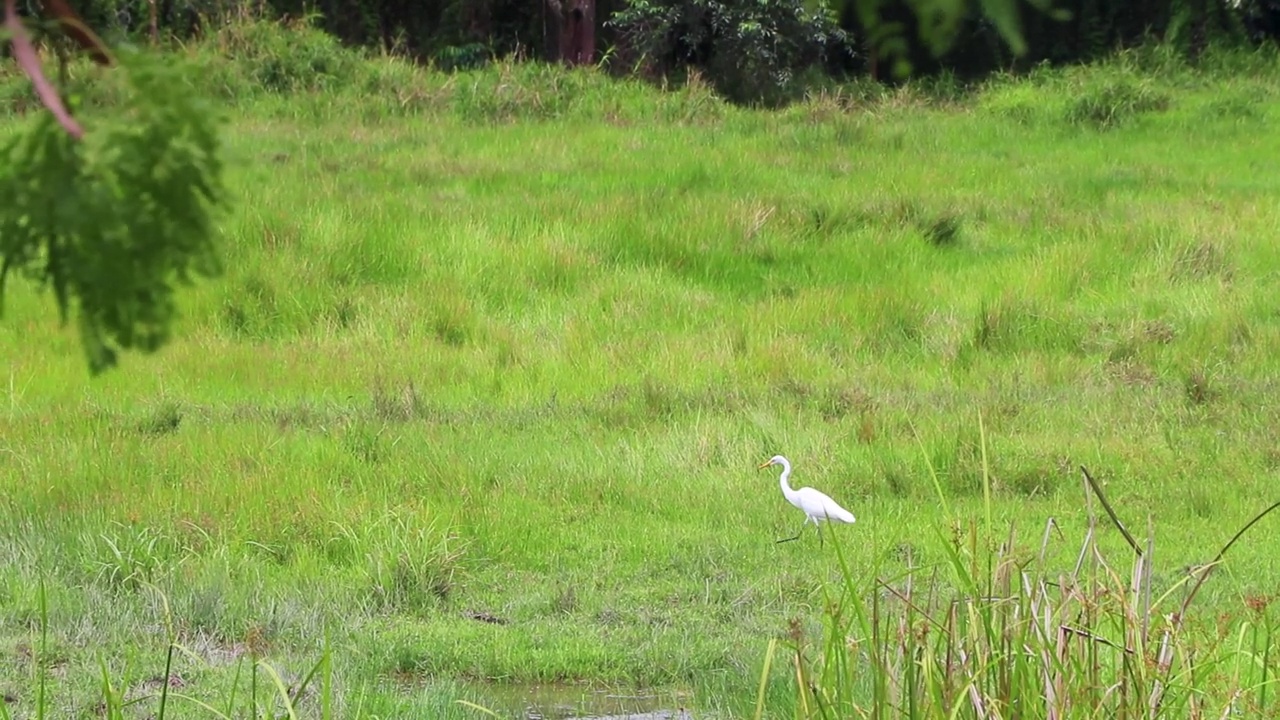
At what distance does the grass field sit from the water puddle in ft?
0.20

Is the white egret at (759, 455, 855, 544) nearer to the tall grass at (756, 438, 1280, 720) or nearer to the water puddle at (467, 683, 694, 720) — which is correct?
the water puddle at (467, 683, 694, 720)

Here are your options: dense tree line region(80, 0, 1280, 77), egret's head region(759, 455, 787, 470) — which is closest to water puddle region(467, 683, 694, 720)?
egret's head region(759, 455, 787, 470)

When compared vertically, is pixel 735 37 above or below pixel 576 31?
above

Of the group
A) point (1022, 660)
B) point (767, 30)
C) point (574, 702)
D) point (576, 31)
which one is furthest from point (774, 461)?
point (576, 31)

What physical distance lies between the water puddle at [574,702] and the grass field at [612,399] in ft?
0.20

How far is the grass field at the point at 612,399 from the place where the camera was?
548cm

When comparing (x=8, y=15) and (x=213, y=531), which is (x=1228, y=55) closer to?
(x=213, y=531)

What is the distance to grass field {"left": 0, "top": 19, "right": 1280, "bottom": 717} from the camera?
18.0 feet

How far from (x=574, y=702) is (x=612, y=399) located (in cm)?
303

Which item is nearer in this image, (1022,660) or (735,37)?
(1022,660)

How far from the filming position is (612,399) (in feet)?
26.4

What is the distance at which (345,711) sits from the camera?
4746 mm

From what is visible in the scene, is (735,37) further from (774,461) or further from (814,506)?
(814,506)

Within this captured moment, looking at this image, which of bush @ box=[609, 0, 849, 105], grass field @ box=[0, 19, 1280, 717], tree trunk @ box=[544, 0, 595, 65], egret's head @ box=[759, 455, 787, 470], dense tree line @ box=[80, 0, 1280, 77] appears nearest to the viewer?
grass field @ box=[0, 19, 1280, 717]
